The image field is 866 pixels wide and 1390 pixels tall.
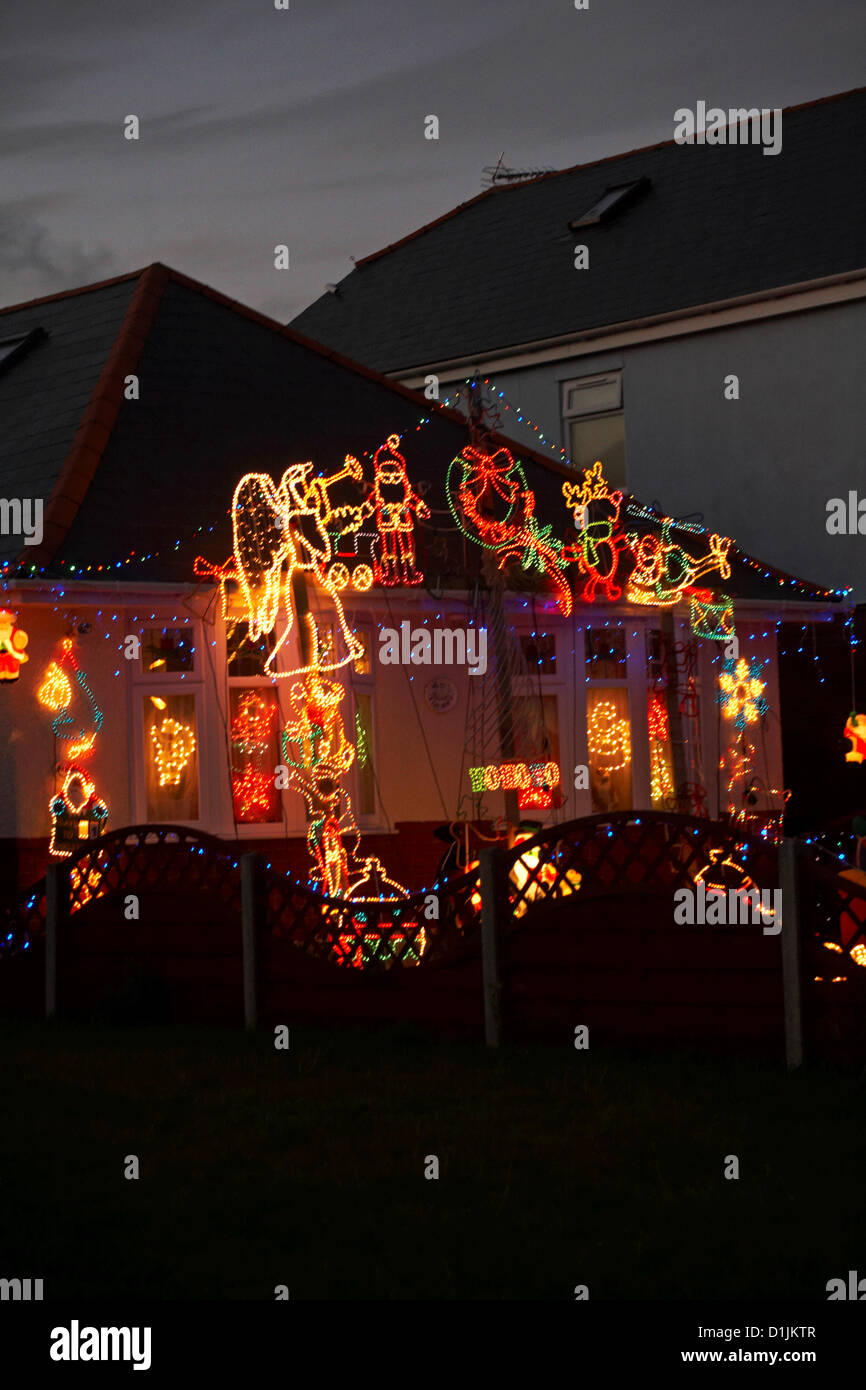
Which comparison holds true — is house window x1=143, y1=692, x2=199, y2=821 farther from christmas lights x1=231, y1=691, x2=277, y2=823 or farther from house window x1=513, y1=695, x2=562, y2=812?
house window x1=513, y1=695, x2=562, y2=812

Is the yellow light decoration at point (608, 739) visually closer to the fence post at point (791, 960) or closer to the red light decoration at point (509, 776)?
the red light decoration at point (509, 776)

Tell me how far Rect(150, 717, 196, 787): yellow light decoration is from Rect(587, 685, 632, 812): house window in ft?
14.2

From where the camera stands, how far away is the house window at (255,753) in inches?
573

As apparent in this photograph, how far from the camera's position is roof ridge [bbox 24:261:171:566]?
14.0m

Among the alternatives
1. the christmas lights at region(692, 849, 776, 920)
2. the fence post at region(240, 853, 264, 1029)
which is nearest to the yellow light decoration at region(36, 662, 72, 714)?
the fence post at region(240, 853, 264, 1029)

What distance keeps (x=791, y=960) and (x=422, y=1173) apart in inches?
104

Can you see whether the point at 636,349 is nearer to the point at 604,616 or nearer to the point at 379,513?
the point at 604,616

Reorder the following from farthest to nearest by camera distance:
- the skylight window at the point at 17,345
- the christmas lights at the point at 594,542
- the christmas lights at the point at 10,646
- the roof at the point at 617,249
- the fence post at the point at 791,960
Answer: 1. the roof at the point at 617,249
2. the skylight window at the point at 17,345
3. the christmas lights at the point at 594,542
4. the christmas lights at the point at 10,646
5. the fence post at the point at 791,960

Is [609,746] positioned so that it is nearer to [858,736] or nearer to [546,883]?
[858,736]

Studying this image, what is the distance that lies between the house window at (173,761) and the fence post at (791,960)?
682cm

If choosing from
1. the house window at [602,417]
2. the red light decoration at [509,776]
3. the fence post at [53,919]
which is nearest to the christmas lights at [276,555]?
the red light decoration at [509,776]

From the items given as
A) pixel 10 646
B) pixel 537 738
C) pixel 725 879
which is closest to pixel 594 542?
pixel 537 738
